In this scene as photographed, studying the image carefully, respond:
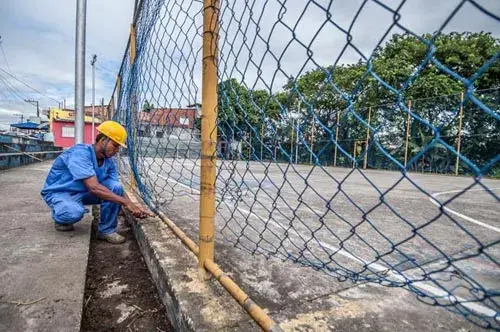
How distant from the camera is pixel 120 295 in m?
1.59

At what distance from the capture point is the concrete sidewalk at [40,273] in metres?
1.17

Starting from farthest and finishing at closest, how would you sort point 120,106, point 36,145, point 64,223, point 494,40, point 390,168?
point 494,40, point 390,168, point 36,145, point 120,106, point 64,223

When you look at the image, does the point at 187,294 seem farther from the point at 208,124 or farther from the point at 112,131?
the point at 112,131

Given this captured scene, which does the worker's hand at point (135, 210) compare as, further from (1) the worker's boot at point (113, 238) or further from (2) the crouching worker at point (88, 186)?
(1) the worker's boot at point (113, 238)

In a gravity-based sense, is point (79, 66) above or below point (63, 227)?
above

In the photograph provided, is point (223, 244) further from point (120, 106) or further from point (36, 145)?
point (36, 145)

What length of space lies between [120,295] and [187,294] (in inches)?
23.3

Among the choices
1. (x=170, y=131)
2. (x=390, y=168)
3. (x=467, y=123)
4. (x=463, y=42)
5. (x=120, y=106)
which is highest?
(x=463, y=42)

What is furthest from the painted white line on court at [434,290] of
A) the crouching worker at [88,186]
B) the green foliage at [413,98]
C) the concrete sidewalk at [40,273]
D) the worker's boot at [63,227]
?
the worker's boot at [63,227]

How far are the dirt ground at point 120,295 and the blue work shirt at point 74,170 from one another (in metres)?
0.50

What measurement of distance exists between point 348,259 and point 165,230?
116 cm

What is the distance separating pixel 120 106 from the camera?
12.8 ft

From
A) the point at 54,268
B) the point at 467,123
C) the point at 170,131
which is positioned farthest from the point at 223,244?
the point at 467,123

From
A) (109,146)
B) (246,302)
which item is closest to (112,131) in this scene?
(109,146)
